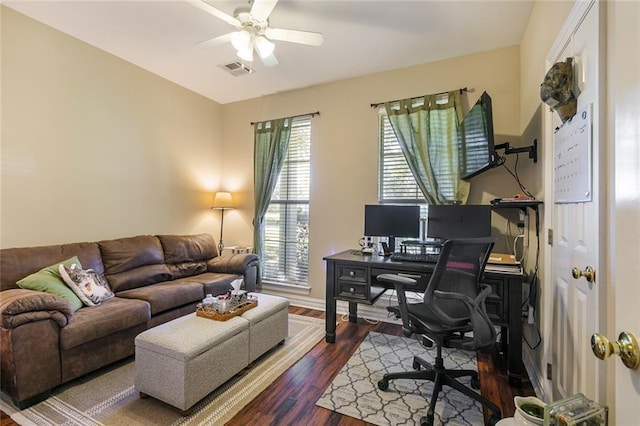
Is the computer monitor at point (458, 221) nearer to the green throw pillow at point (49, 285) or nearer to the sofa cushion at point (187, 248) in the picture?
the sofa cushion at point (187, 248)

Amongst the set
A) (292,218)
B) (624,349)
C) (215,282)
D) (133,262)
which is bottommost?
(215,282)

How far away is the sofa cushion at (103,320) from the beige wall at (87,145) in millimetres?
1063

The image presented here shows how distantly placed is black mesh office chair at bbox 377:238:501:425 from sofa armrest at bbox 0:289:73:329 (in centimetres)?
222

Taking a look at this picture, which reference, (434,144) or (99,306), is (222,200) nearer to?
(99,306)

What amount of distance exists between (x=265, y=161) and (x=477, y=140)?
2.67 meters

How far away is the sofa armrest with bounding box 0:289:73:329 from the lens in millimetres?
1750

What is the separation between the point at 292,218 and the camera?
4.07 metres

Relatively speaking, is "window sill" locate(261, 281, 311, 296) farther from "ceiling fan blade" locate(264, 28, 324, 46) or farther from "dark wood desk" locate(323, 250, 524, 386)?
"ceiling fan blade" locate(264, 28, 324, 46)

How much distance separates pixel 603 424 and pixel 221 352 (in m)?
1.90

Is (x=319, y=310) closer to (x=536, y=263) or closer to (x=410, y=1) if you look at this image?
(x=536, y=263)

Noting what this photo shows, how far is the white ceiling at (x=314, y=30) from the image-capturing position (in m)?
2.40

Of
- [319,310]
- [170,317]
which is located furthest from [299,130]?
[170,317]

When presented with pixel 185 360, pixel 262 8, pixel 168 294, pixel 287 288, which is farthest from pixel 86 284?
pixel 262 8

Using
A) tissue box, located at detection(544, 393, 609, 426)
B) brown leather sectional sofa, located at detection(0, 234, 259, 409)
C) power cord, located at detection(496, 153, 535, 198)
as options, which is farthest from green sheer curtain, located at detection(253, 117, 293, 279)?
tissue box, located at detection(544, 393, 609, 426)
